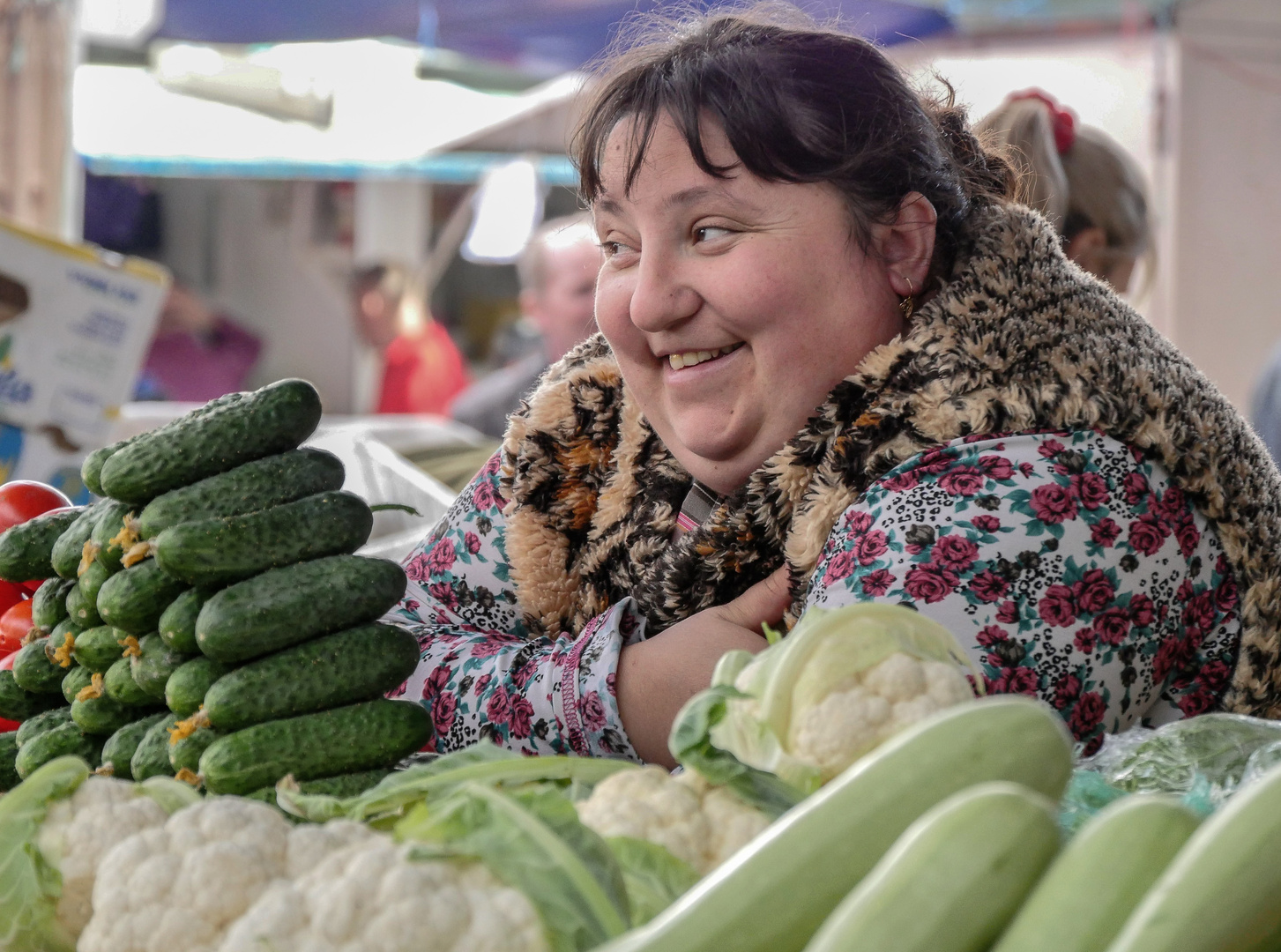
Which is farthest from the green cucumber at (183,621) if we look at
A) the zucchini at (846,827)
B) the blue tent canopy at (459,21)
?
the blue tent canopy at (459,21)

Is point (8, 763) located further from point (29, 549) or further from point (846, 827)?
point (846, 827)

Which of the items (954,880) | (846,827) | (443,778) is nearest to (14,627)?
(443,778)

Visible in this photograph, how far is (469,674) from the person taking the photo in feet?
6.71

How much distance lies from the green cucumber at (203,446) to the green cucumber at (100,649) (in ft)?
0.59

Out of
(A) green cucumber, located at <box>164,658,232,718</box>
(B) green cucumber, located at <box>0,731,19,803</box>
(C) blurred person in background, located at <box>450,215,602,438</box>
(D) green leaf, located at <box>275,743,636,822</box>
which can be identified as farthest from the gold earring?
(C) blurred person in background, located at <box>450,215,602,438</box>

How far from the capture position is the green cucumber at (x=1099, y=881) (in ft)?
2.48

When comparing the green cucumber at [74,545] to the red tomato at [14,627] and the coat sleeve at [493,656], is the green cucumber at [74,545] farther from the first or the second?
the coat sleeve at [493,656]

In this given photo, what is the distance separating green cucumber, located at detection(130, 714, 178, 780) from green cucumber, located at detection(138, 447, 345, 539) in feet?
0.78

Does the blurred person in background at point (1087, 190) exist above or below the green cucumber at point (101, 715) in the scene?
above

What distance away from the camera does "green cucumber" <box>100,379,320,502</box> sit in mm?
1657

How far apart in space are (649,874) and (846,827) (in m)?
0.21

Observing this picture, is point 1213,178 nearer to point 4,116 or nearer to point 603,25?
A: point 603,25

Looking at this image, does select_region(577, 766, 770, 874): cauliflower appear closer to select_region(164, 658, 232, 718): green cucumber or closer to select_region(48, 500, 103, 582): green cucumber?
select_region(164, 658, 232, 718): green cucumber

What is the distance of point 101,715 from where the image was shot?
168 cm
